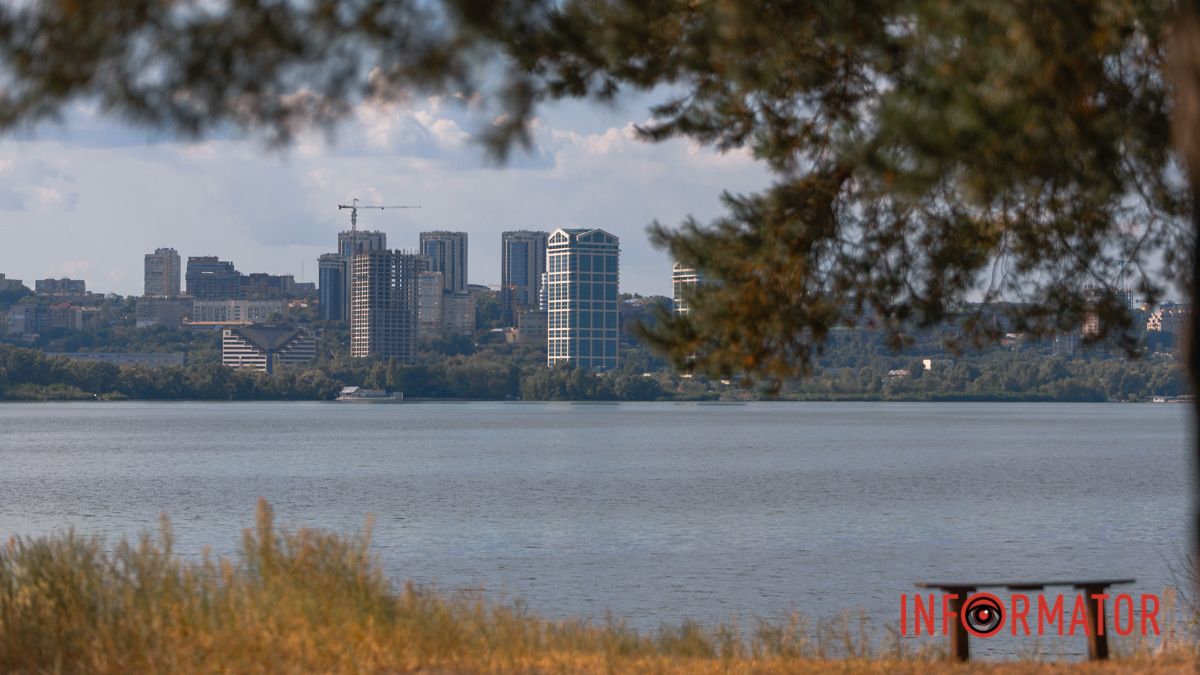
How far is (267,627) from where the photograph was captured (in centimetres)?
998

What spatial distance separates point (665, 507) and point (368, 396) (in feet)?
503

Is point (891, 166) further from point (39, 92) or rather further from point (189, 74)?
point (39, 92)

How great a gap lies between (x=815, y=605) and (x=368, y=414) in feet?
449

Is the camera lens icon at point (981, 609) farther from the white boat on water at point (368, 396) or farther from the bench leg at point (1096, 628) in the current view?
the white boat on water at point (368, 396)

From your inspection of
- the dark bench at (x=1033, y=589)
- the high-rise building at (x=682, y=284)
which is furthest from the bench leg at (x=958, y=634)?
the high-rise building at (x=682, y=284)

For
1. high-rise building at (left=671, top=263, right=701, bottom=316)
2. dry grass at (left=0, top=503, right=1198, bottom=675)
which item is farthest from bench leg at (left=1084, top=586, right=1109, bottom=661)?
high-rise building at (left=671, top=263, right=701, bottom=316)

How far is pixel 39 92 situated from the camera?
24.0ft

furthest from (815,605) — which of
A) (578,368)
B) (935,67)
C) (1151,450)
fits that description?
(578,368)

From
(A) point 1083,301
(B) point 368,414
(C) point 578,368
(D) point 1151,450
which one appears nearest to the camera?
(A) point 1083,301

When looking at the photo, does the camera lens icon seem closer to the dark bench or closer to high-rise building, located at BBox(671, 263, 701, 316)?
the dark bench

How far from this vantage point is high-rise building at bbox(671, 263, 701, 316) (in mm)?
11969

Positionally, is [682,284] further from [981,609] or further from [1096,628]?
[981,609]

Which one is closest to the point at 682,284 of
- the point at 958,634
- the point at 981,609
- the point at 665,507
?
the point at 958,634

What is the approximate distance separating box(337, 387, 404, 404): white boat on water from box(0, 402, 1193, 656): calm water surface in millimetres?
95718
